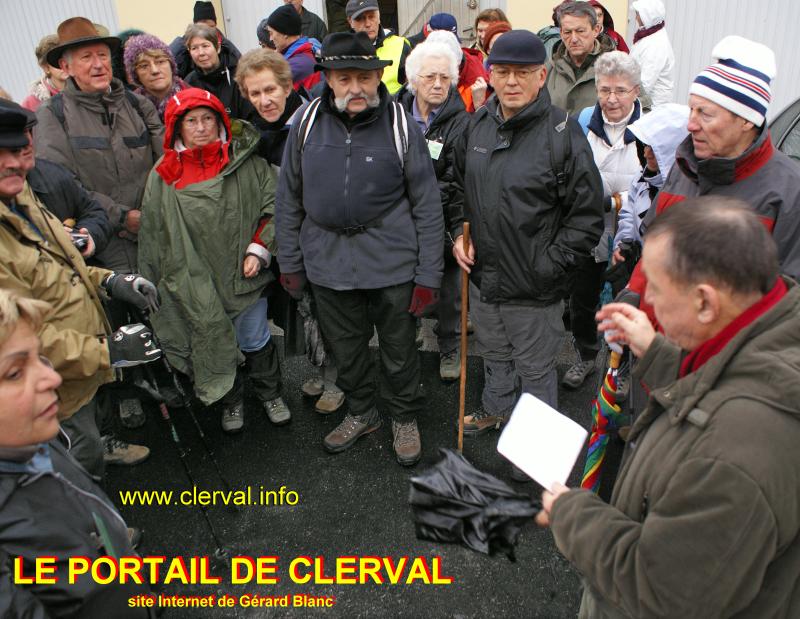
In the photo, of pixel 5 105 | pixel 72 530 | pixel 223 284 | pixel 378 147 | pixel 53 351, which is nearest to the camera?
pixel 72 530

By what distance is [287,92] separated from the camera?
152 inches

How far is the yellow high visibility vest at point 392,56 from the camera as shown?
5043 mm

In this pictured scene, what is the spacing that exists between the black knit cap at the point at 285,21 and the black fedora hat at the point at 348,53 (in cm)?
241

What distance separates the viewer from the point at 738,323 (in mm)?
1274

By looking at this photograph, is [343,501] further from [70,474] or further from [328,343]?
[70,474]

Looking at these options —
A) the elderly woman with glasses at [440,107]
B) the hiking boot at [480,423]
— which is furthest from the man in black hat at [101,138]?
the hiking boot at [480,423]

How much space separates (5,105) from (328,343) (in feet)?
6.48

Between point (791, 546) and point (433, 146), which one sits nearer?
point (791, 546)

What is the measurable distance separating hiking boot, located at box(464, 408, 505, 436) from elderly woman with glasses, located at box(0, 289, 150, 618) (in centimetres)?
243

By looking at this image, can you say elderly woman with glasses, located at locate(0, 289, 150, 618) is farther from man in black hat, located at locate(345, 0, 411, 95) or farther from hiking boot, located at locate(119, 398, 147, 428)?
man in black hat, located at locate(345, 0, 411, 95)

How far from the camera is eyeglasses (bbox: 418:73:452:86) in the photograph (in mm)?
3828

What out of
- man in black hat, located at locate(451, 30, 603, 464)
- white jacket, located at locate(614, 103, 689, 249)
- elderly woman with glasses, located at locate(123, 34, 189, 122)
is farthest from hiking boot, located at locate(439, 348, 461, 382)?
elderly woman with glasses, located at locate(123, 34, 189, 122)

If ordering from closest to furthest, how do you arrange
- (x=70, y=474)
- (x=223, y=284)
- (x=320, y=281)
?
(x=70, y=474)
(x=320, y=281)
(x=223, y=284)

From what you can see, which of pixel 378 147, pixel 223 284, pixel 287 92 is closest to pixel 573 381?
pixel 378 147
